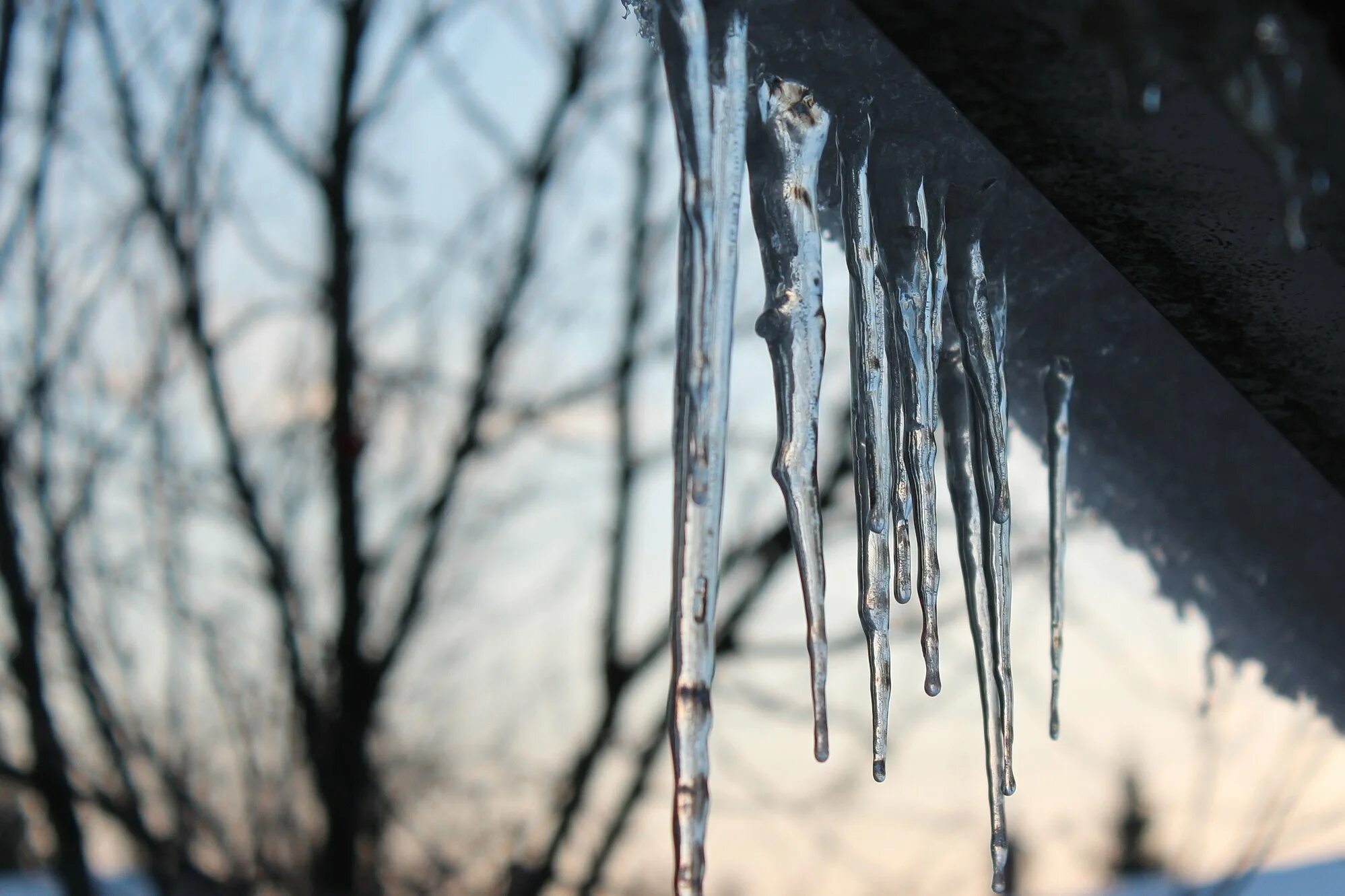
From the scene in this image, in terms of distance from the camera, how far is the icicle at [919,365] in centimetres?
68

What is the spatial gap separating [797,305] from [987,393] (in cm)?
16

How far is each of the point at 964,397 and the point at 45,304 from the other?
435 centimetres

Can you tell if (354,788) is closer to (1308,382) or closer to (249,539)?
(249,539)

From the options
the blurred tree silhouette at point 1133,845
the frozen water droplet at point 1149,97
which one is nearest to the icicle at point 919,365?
the frozen water droplet at point 1149,97

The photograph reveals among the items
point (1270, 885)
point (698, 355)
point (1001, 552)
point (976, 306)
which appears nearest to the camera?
point (698, 355)

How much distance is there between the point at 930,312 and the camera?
0.71m

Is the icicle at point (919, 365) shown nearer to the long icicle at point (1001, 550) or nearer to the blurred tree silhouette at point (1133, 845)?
the long icicle at point (1001, 550)

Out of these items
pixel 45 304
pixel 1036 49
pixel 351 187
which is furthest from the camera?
pixel 351 187

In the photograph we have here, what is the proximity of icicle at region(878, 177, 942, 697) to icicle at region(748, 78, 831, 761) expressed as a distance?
0.07 metres

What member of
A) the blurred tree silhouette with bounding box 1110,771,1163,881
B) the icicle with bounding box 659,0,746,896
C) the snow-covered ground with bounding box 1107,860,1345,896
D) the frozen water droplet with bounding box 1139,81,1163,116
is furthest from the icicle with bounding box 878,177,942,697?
the blurred tree silhouette with bounding box 1110,771,1163,881

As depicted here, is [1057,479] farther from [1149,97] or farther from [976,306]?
[1149,97]

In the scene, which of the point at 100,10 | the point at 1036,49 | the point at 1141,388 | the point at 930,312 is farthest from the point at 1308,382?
the point at 100,10

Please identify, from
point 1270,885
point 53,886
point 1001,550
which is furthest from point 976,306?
point 53,886

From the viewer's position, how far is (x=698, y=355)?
58 centimetres
